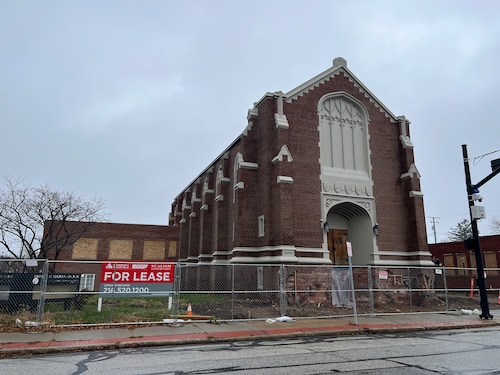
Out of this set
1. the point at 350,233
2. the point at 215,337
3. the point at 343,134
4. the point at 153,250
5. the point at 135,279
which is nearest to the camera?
the point at 215,337

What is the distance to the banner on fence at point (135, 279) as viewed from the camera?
13672 millimetres

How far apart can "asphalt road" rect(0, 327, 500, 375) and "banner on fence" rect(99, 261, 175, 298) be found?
373 centimetres

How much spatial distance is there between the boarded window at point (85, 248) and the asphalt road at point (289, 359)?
106 ft

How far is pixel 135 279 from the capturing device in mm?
13938

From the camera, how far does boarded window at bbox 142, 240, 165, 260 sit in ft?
138

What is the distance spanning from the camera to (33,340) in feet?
34.9

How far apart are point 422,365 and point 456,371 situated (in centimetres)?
69

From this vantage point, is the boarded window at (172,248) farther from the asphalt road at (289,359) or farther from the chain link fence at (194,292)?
the asphalt road at (289,359)

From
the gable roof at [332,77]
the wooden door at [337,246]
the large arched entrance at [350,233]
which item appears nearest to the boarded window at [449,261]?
the large arched entrance at [350,233]

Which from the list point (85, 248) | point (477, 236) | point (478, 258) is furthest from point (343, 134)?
point (85, 248)

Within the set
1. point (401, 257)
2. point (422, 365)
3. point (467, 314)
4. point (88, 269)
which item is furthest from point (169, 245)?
point (422, 365)

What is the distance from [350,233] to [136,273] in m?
15.8

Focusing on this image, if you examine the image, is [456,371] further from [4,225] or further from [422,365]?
[4,225]

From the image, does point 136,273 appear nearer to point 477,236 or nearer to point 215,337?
point 215,337
